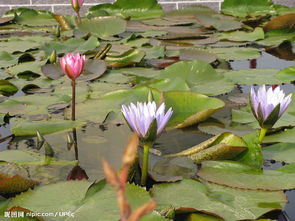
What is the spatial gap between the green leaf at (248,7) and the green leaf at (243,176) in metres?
1.92

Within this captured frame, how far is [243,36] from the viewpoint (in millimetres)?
1918

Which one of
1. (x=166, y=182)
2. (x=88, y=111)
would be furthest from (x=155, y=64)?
(x=166, y=182)

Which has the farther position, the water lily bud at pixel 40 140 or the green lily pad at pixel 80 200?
the water lily bud at pixel 40 140

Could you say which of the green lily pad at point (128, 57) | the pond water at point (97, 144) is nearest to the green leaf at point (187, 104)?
the pond water at point (97, 144)

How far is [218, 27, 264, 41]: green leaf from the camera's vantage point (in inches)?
74.0

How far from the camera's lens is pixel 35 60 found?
1624mm

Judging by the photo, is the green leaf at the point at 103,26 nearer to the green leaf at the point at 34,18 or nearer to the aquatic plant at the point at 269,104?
the green leaf at the point at 34,18

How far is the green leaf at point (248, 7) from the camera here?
8.45 ft

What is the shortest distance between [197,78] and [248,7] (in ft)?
4.68

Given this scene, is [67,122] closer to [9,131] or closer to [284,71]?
[9,131]

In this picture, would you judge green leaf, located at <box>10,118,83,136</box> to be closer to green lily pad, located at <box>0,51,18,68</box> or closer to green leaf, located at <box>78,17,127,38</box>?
green lily pad, located at <box>0,51,18,68</box>

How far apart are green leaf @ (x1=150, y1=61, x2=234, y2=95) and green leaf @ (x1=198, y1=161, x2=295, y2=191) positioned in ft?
1.47

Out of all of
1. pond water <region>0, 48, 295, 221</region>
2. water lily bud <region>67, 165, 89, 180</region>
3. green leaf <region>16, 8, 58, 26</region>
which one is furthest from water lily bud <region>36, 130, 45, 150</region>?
green leaf <region>16, 8, 58, 26</region>

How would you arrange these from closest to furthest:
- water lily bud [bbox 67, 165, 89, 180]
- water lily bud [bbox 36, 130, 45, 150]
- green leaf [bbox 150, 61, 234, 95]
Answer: water lily bud [bbox 67, 165, 89, 180] < water lily bud [bbox 36, 130, 45, 150] < green leaf [bbox 150, 61, 234, 95]
